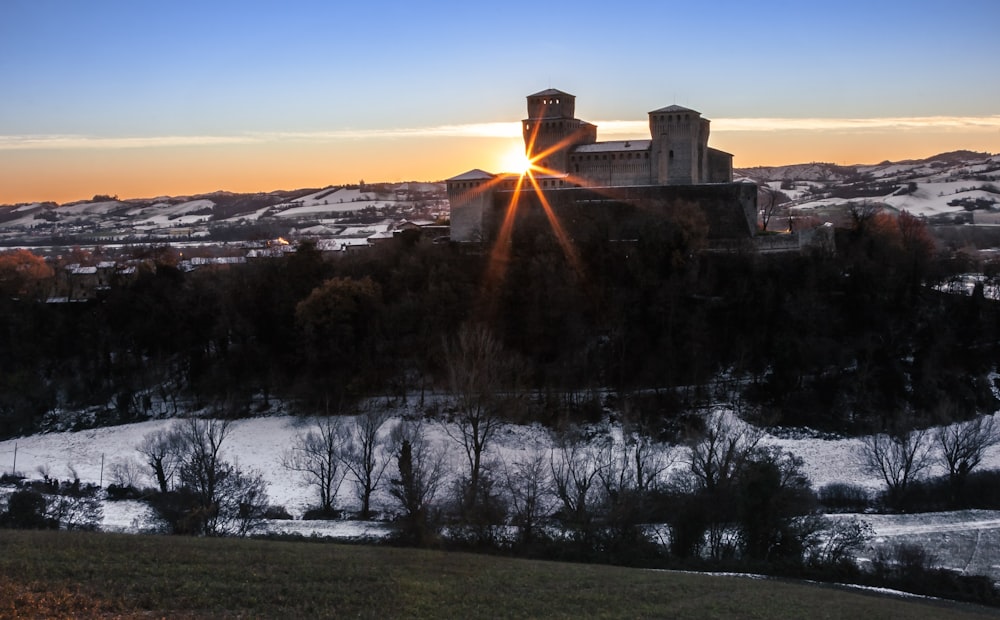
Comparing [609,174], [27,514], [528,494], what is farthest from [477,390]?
[609,174]

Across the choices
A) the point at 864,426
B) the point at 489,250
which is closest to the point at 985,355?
the point at 864,426

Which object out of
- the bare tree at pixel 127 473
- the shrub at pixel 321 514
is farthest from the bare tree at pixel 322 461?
the bare tree at pixel 127 473

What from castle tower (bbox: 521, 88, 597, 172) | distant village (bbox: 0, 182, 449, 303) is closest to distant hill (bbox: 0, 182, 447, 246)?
distant village (bbox: 0, 182, 449, 303)

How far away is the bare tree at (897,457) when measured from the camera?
26.3m

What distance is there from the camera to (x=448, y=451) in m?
30.1

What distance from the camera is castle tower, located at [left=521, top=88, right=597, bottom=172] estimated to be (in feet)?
146

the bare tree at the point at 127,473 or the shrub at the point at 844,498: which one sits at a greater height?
the shrub at the point at 844,498

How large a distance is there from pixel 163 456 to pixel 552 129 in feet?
78.3

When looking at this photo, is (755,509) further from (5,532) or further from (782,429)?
(5,532)

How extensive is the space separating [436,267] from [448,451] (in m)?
9.85

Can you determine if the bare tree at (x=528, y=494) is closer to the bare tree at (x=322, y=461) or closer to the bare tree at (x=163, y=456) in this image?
the bare tree at (x=322, y=461)

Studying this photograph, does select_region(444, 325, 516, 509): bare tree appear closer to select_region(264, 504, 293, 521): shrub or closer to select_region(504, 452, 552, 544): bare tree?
select_region(504, 452, 552, 544): bare tree

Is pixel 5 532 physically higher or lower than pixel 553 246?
lower

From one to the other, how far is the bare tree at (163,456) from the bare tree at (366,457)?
4.80 meters
